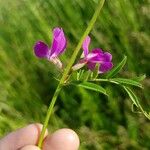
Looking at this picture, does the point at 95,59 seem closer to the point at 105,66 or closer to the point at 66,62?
the point at 105,66

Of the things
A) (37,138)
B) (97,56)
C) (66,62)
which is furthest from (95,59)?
(66,62)

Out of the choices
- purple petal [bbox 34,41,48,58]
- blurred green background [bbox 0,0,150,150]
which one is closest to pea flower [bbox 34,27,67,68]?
purple petal [bbox 34,41,48,58]

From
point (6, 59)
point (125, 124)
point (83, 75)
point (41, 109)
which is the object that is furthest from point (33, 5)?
point (83, 75)

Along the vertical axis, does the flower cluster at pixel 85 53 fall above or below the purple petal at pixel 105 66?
above

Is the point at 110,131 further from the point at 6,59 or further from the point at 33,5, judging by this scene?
the point at 33,5

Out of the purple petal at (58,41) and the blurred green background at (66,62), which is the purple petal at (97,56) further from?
the blurred green background at (66,62)

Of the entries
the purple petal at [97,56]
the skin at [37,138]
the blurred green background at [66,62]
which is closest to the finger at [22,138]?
the skin at [37,138]
